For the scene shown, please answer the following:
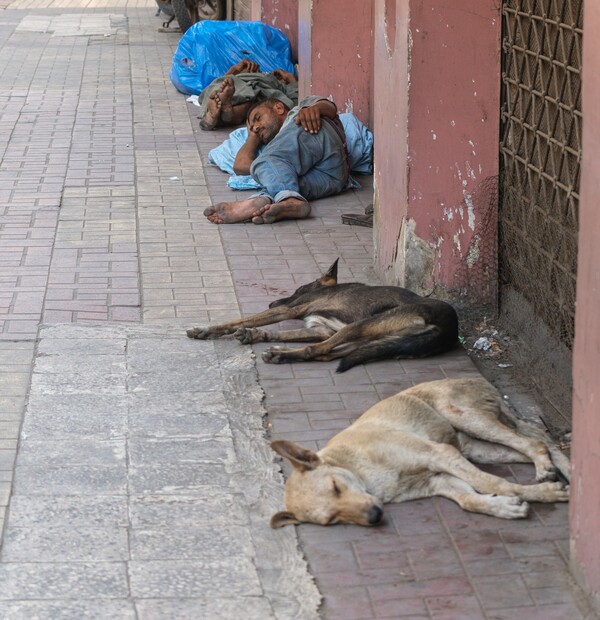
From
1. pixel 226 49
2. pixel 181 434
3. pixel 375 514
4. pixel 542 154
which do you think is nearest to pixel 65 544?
pixel 181 434

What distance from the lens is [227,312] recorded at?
686 cm

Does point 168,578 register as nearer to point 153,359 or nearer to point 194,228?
point 153,359

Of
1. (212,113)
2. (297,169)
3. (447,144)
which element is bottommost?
(297,169)

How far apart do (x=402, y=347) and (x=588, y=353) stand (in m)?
2.32

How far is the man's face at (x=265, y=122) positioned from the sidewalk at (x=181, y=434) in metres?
0.56

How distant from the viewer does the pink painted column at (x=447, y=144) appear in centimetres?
652

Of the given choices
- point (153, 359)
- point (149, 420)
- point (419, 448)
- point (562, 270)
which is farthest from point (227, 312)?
point (419, 448)

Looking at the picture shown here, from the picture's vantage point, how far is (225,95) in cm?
1188

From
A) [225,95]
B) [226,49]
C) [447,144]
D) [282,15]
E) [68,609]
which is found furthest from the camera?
[282,15]

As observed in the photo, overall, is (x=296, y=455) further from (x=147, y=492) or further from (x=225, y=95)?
(x=225, y=95)

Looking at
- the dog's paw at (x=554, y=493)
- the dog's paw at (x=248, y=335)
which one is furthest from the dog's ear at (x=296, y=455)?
the dog's paw at (x=248, y=335)

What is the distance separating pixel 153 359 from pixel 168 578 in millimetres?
2238

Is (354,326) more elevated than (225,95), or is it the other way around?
(225,95)

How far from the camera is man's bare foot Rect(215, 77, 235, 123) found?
11.9 metres
